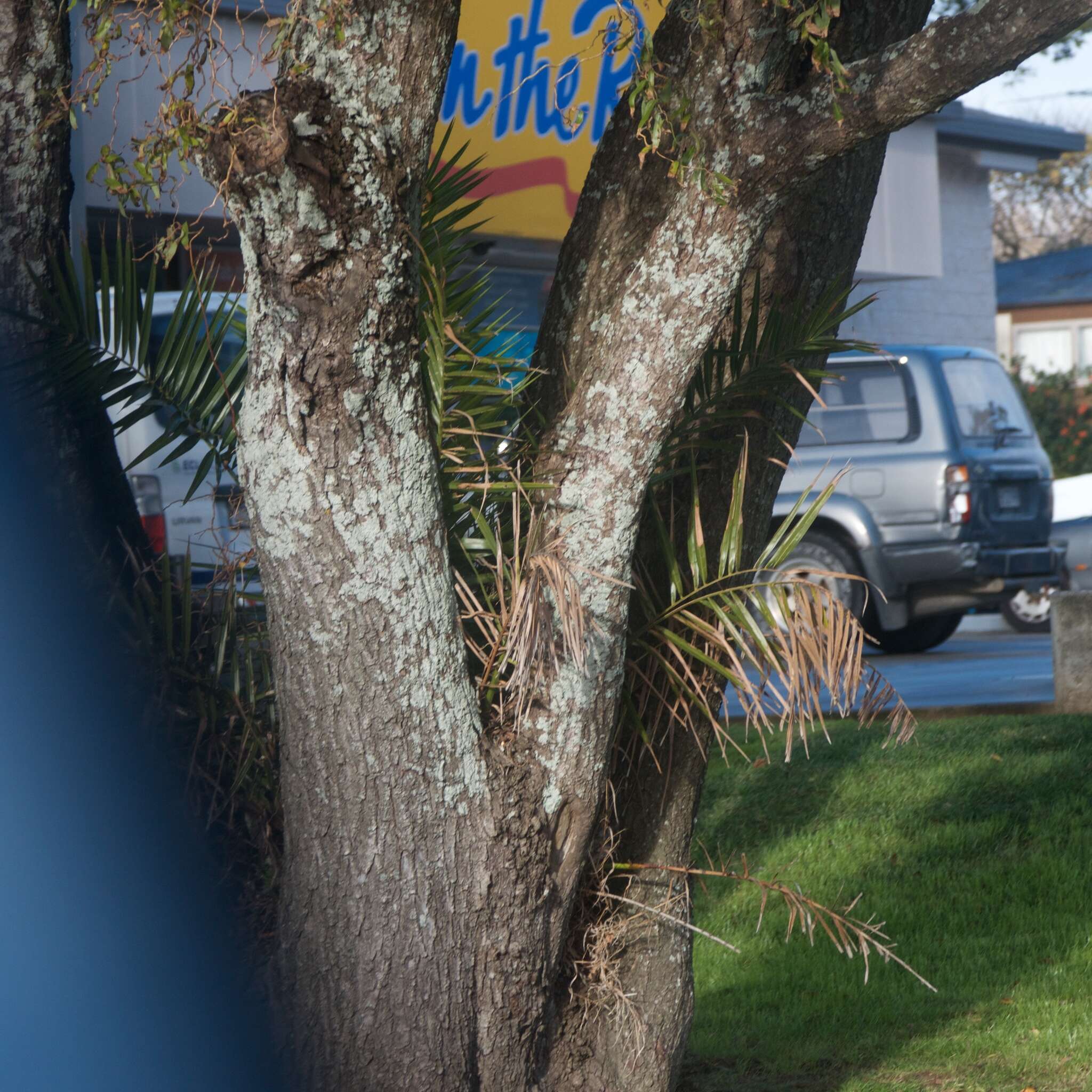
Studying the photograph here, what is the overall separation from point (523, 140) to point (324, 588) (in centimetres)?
1070

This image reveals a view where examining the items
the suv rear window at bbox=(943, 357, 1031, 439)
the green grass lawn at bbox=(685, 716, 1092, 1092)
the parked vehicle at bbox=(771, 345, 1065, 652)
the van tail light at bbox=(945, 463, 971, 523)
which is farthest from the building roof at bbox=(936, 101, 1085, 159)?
the green grass lawn at bbox=(685, 716, 1092, 1092)

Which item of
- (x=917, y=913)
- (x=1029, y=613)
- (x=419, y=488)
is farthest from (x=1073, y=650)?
(x=1029, y=613)

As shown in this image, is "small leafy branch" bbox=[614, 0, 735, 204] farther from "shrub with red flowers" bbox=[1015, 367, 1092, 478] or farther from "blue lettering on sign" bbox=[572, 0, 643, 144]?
"shrub with red flowers" bbox=[1015, 367, 1092, 478]

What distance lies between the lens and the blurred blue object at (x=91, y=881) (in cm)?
305

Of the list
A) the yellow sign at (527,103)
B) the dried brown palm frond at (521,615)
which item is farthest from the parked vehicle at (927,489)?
the dried brown palm frond at (521,615)

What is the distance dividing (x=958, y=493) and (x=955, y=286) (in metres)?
9.17

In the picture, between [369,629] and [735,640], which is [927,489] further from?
[369,629]

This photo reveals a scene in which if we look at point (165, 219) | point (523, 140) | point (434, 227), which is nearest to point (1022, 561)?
point (523, 140)

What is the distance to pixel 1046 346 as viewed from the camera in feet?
102

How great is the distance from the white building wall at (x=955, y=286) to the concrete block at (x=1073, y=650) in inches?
433

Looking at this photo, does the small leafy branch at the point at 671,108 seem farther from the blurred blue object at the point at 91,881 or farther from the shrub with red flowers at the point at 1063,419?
the shrub with red flowers at the point at 1063,419

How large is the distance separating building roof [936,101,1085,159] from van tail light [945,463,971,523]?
8.02 metres

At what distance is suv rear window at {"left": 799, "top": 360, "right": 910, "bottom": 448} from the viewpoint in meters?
11.4

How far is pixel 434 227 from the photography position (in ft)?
10.8
